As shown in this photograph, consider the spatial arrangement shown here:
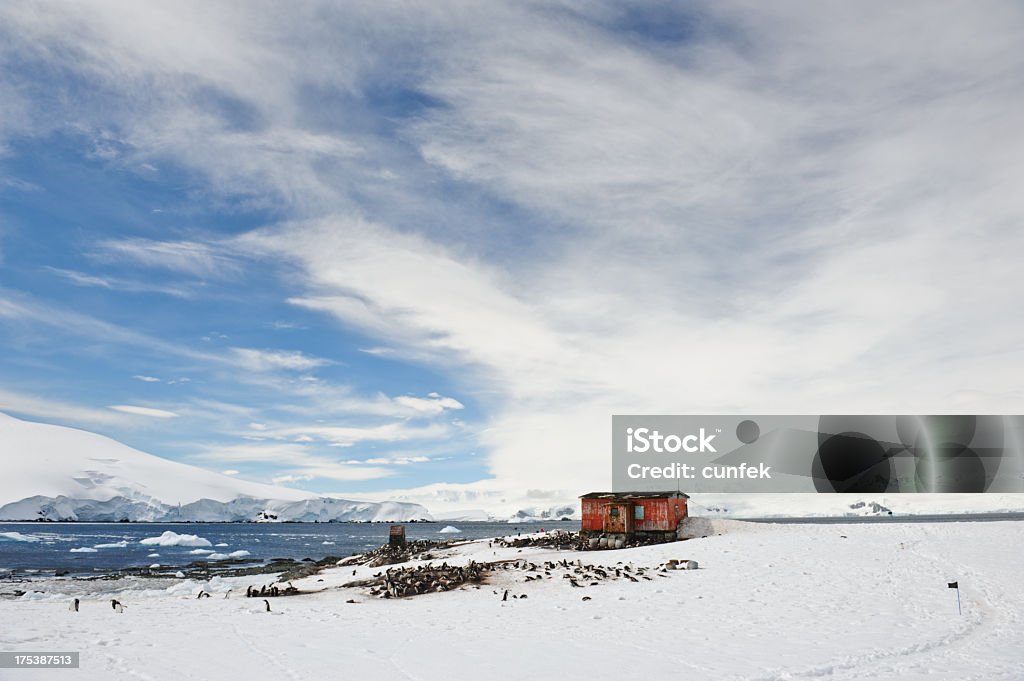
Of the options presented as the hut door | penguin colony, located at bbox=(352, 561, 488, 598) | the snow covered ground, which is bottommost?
penguin colony, located at bbox=(352, 561, 488, 598)

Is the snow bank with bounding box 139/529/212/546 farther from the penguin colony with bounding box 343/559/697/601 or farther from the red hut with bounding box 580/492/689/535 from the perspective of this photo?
the penguin colony with bounding box 343/559/697/601

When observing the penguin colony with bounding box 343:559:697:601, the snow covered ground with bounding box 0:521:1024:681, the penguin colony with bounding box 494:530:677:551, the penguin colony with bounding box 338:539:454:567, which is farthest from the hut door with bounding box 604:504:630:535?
the penguin colony with bounding box 343:559:697:601

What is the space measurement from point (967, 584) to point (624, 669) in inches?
827

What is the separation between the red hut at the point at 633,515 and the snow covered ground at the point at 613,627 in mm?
15265

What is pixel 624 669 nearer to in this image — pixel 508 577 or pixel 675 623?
pixel 675 623

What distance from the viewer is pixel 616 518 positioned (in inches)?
2072

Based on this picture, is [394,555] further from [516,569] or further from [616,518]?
[516,569]

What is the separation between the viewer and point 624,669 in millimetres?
15344

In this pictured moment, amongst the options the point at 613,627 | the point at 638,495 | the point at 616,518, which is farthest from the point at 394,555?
the point at 613,627

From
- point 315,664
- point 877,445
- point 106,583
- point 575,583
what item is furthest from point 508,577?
point 877,445

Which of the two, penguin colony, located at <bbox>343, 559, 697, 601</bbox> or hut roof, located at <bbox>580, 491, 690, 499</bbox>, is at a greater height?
hut roof, located at <bbox>580, 491, 690, 499</bbox>

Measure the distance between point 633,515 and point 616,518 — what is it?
139 centimetres

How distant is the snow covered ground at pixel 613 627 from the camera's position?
15.3 m

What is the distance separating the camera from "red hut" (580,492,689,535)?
51938 millimetres
